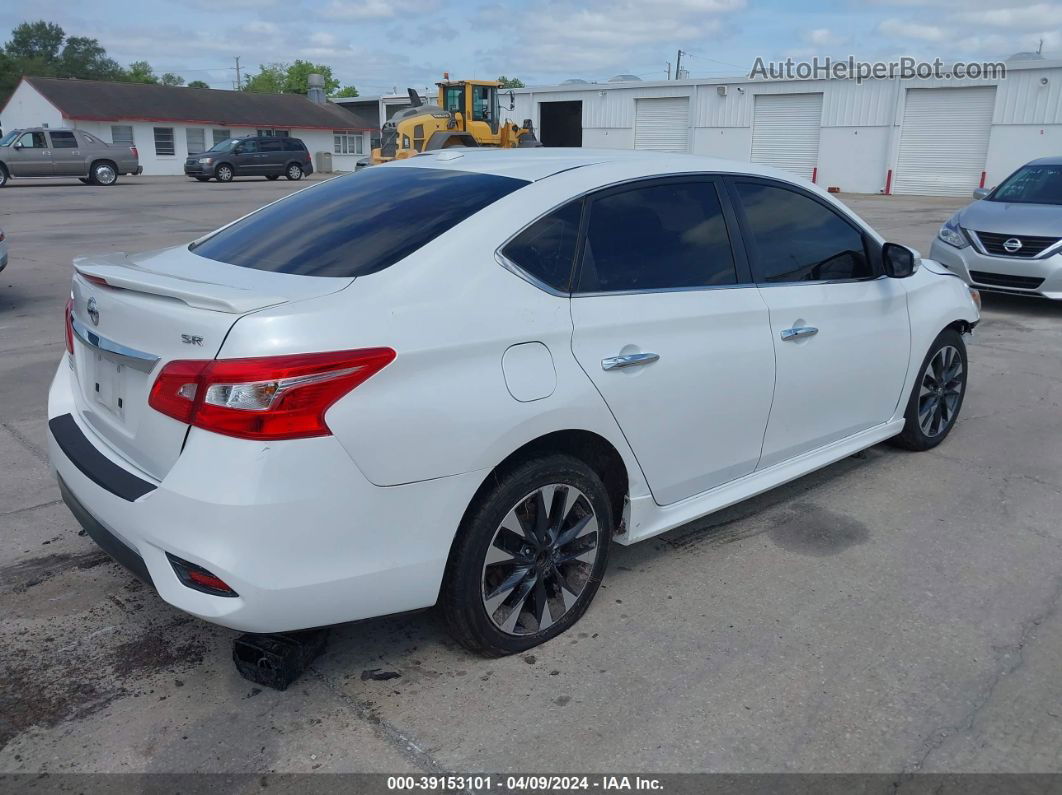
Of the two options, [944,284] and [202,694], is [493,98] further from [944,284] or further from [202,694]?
[202,694]

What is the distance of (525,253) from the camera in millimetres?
3043

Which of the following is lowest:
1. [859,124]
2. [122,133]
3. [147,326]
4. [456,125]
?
[147,326]

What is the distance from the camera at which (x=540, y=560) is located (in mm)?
3096

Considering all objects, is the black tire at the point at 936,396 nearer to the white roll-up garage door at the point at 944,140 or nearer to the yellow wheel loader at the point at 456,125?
the yellow wheel loader at the point at 456,125

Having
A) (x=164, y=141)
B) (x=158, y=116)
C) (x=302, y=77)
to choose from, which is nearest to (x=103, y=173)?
(x=158, y=116)

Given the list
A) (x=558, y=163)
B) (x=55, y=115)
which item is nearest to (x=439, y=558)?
(x=558, y=163)

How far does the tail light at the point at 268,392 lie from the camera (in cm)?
243

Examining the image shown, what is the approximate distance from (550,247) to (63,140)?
3324 cm

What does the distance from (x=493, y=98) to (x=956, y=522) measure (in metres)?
27.1

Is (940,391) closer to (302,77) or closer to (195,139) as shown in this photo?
(195,139)

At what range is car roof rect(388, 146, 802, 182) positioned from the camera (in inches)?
136

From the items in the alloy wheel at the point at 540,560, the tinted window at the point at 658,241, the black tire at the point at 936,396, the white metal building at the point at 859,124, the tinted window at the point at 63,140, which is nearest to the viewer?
the alloy wheel at the point at 540,560

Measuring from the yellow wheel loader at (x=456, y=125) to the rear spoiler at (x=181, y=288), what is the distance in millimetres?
24382

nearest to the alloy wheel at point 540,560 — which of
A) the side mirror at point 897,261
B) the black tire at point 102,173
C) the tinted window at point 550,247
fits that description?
the tinted window at point 550,247
